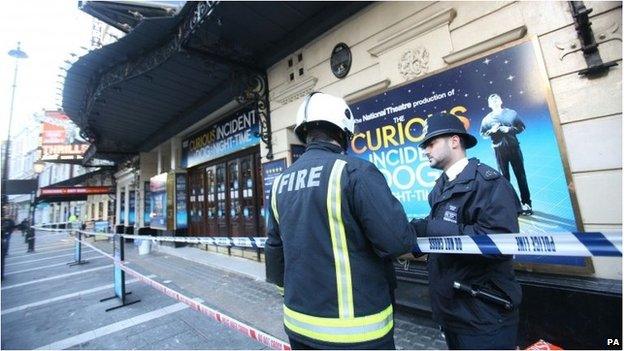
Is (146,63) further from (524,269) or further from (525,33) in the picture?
(524,269)

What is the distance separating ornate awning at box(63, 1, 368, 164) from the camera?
4.50 m

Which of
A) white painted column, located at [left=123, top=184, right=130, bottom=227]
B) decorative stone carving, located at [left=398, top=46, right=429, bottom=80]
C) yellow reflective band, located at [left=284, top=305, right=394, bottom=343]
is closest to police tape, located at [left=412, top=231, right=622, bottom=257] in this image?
yellow reflective band, located at [left=284, top=305, right=394, bottom=343]

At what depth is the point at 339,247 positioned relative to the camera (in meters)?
A: 1.32

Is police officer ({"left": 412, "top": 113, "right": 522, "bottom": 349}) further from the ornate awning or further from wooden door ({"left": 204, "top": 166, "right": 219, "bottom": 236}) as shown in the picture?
wooden door ({"left": 204, "top": 166, "right": 219, "bottom": 236})

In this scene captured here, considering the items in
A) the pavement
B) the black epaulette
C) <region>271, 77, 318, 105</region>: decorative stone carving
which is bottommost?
the pavement

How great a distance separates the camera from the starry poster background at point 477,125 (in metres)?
2.79

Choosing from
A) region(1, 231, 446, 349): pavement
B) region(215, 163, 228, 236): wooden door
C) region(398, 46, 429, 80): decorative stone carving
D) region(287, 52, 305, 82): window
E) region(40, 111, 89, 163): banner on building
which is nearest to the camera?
region(1, 231, 446, 349): pavement

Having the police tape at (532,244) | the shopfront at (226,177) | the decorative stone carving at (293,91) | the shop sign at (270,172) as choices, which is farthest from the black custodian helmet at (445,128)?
the shopfront at (226,177)

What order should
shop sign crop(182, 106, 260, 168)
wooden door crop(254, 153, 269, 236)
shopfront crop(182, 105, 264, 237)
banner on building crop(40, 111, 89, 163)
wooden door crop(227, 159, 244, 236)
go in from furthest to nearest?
1. banner on building crop(40, 111, 89, 163)
2. wooden door crop(227, 159, 244, 236)
3. shopfront crop(182, 105, 264, 237)
4. wooden door crop(254, 153, 269, 236)
5. shop sign crop(182, 106, 260, 168)

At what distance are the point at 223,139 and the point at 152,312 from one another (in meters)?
4.88

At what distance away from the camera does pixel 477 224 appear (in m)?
1.50

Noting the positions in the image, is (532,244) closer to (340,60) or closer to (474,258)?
(474,258)

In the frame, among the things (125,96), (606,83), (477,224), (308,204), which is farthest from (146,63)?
(606,83)

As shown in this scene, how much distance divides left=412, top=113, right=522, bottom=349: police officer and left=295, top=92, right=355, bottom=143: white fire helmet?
59 cm
